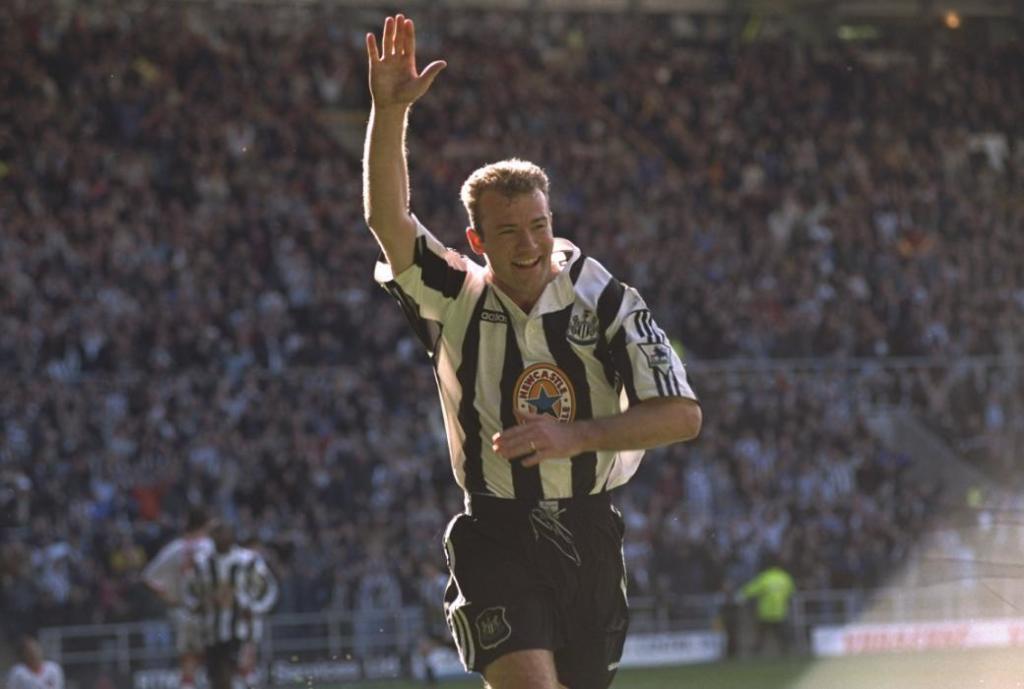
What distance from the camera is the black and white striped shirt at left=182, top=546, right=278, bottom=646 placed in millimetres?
14812

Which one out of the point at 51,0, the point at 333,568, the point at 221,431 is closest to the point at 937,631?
the point at 333,568

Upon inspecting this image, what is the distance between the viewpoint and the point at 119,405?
20062 millimetres

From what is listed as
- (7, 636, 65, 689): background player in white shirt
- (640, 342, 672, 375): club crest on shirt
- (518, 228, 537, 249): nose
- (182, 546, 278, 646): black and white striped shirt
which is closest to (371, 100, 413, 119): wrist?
(518, 228, 537, 249): nose

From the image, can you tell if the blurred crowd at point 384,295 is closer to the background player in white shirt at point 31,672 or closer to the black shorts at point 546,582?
the background player in white shirt at point 31,672

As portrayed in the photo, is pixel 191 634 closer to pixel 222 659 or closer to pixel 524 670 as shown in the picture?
pixel 222 659

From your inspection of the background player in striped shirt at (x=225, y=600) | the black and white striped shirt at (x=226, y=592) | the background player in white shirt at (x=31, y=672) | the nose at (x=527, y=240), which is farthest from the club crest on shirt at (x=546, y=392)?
the black and white striped shirt at (x=226, y=592)

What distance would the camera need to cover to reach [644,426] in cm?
497

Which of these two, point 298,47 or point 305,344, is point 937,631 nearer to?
point 305,344

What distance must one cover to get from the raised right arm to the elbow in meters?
0.97

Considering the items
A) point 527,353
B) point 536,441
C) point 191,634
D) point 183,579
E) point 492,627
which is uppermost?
point 527,353

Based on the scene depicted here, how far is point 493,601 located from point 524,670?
256 millimetres

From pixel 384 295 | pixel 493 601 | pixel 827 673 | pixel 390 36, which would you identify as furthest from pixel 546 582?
pixel 384 295

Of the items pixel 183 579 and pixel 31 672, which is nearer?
pixel 31 672

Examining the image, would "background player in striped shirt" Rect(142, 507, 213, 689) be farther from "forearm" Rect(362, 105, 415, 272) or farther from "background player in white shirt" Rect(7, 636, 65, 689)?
"forearm" Rect(362, 105, 415, 272)
